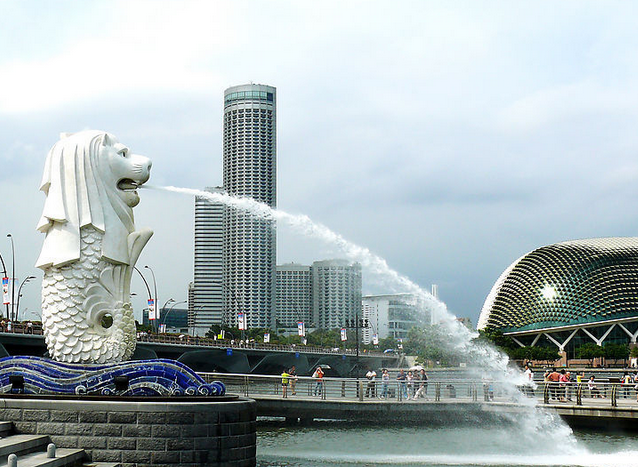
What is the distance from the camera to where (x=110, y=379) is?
40.9 ft

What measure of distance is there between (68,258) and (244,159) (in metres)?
78.7

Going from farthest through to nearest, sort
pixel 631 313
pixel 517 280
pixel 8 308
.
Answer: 1. pixel 517 280
2. pixel 631 313
3. pixel 8 308

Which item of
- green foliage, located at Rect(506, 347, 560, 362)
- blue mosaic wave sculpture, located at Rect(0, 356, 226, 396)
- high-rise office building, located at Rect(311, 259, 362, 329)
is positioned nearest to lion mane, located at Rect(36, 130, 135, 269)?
blue mosaic wave sculpture, located at Rect(0, 356, 226, 396)

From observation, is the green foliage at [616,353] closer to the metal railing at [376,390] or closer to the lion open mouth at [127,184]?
the metal railing at [376,390]

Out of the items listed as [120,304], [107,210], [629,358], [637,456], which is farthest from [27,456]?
[629,358]

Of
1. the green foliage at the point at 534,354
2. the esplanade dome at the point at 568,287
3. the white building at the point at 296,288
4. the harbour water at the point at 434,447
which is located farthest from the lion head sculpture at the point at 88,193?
the white building at the point at 296,288

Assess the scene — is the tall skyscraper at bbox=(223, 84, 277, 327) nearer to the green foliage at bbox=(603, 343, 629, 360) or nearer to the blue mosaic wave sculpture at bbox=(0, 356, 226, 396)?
the green foliage at bbox=(603, 343, 629, 360)

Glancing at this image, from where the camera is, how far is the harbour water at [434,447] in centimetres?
1517

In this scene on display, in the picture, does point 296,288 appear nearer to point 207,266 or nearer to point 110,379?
point 207,266

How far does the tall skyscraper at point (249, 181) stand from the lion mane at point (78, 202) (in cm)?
7491

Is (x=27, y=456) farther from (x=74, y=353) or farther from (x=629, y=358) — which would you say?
(x=629, y=358)

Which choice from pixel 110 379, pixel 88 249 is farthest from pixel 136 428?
pixel 88 249

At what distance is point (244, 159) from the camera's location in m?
91.4

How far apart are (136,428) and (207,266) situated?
93963 millimetres
